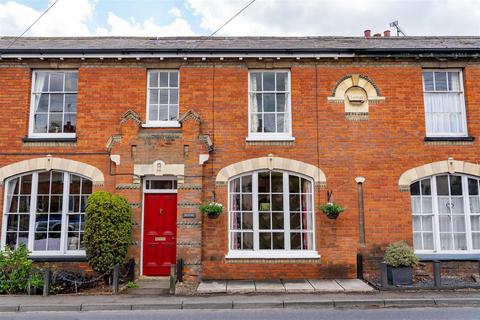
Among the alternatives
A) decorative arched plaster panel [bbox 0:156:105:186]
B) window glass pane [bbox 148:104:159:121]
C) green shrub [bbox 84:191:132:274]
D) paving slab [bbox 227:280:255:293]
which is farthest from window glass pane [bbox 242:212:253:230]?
decorative arched plaster panel [bbox 0:156:105:186]

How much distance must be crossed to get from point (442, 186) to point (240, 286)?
643cm

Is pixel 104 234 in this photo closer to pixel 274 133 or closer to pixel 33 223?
pixel 33 223

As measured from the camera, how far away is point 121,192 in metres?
10.9

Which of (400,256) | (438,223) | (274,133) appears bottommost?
(400,256)

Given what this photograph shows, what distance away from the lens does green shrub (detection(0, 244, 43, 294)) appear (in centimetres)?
974

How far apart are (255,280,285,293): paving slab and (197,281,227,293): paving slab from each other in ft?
2.76

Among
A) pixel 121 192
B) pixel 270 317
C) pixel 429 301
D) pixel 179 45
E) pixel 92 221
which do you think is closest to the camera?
pixel 270 317

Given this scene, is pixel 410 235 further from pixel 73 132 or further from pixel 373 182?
pixel 73 132

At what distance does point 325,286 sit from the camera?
10016 mm

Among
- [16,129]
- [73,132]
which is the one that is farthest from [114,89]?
[16,129]

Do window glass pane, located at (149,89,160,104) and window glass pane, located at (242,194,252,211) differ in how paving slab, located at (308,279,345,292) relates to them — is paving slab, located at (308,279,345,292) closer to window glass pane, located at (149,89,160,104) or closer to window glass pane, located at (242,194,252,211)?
window glass pane, located at (242,194,252,211)

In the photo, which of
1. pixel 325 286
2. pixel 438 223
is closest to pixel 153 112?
pixel 325 286

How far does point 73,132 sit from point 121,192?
2479 millimetres

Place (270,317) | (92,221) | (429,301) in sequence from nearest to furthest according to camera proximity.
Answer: (270,317) < (429,301) < (92,221)
